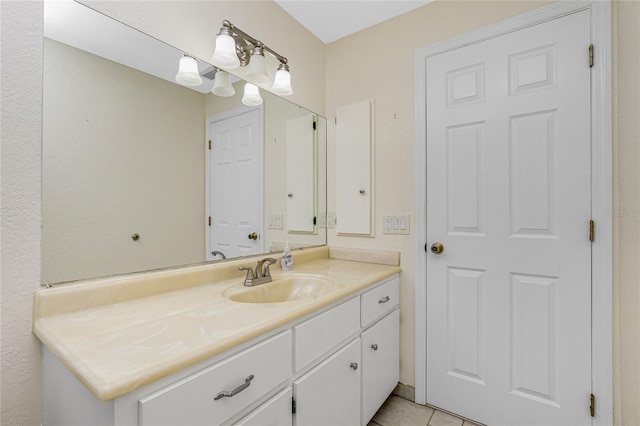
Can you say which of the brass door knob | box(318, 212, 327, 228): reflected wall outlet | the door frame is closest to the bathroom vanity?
the brass door knob

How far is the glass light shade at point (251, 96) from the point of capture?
158cm

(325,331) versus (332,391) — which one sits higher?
(325,331)

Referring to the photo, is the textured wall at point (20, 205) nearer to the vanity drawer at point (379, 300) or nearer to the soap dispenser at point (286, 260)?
the soap dispenser at point (286, 260)

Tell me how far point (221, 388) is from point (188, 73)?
1279 mm

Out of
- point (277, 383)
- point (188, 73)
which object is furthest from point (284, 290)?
point (188, 73)

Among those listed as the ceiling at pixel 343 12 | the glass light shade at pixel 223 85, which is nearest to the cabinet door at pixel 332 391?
the glass light shade at pixel 223 85

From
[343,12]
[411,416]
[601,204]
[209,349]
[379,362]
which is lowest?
[411,416]

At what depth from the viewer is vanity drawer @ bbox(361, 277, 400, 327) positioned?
1.44 metres

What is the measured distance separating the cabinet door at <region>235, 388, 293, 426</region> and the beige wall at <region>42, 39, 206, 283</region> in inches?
27.6

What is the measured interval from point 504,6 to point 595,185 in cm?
102

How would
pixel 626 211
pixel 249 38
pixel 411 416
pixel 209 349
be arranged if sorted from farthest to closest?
pixel 411 416, pixel 249 38, pixel 626 211, pixel 209 349

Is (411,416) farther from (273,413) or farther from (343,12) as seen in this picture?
(343,12)

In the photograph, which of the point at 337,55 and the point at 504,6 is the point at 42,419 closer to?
the point at 337,55

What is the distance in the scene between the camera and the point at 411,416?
1.64 m
